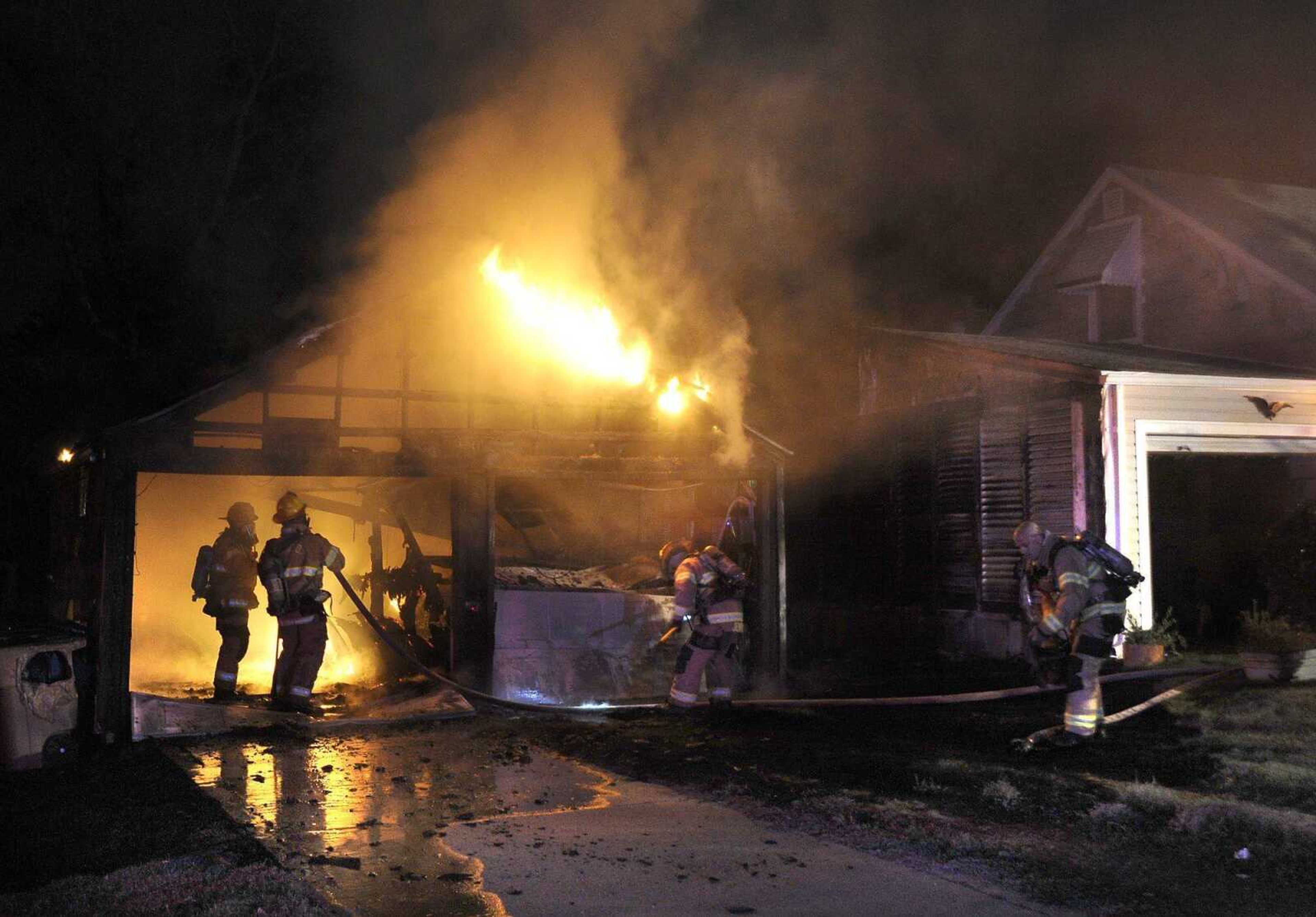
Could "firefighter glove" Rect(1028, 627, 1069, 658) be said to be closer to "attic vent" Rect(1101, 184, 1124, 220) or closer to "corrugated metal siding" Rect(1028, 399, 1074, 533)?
"corrugated metal siding" Rect(1028, 399, 1074, 533)

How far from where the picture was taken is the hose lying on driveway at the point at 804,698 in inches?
378

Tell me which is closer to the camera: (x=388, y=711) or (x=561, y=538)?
(x=388, y=711)

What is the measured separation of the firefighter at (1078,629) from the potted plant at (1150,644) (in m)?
3.94

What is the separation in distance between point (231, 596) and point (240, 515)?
89cm

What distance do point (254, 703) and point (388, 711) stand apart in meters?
1.52

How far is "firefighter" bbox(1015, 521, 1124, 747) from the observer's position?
7.96m

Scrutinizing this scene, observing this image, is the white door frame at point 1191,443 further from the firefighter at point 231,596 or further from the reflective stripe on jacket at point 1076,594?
the firefighter at point 231,596

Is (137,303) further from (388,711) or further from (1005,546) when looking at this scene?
(1005,546)

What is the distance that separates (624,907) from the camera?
4.92 meters

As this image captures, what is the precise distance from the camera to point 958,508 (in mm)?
14352

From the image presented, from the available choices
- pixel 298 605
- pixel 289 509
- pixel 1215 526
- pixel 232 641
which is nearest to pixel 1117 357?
pixel 1215 526

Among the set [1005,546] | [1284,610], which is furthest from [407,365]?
[1284,610]

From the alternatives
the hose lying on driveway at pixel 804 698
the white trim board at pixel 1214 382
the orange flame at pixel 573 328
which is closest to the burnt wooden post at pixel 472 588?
the hose lying on driveway at pixel 804 698

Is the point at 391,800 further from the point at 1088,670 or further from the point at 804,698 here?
the point at 804,698
